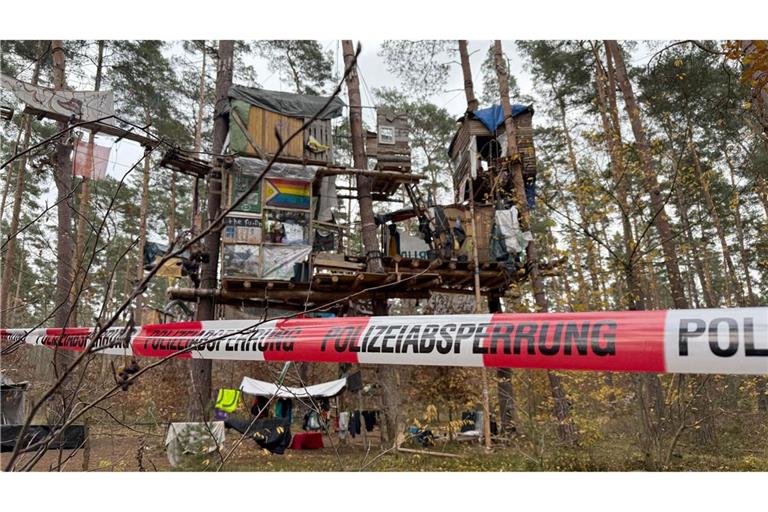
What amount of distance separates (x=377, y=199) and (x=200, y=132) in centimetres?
963

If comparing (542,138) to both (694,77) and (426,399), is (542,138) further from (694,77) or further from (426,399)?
(426,399)

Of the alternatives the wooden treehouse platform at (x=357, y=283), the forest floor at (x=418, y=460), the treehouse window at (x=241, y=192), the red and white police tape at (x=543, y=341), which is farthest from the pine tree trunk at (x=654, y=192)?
the treehouse window at (x=241, y=192)

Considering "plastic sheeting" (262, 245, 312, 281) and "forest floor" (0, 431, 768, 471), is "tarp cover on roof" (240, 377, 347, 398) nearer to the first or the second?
"forest floor" (0, 431, 768, 471)

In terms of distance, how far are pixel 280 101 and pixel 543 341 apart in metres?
11.3

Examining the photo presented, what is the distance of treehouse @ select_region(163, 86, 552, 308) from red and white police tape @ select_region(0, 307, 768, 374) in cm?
642

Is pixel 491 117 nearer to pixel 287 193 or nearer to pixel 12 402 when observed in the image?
pixel 287 193

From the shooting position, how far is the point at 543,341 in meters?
3.26

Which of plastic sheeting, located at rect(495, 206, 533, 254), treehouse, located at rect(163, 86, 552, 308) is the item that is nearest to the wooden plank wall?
treehouse, located at rect(163, 86, 552, 308)

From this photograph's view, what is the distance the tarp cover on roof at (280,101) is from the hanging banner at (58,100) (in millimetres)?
3059

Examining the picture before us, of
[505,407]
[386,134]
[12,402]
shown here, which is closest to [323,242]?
[386,134]

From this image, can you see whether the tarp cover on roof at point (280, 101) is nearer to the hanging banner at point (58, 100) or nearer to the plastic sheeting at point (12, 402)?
the hanging banner at point (58, 100)

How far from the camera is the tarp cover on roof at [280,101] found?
12305 mm

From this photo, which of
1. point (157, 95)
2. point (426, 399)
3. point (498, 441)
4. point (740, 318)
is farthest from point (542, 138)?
point (740, 318)

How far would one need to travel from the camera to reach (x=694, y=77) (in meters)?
10.9
